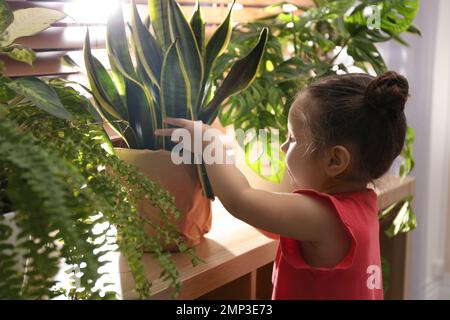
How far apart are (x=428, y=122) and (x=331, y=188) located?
1.26 meters

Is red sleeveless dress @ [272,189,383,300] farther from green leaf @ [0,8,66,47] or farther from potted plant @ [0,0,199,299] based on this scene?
green leaf @ [0,8,66,47]

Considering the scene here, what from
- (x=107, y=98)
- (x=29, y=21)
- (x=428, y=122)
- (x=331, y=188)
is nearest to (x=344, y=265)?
(x=331, y=188)

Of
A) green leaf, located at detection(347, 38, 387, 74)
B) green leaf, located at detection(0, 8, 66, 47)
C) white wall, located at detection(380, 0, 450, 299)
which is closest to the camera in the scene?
green leaf, located at detection(0, 8, 66, 47)

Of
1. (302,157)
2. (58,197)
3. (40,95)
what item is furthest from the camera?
(302,157)

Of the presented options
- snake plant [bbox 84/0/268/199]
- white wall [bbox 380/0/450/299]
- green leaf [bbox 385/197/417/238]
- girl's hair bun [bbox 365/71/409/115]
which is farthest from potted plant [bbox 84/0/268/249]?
white wall [bbox 380/0/450/299]

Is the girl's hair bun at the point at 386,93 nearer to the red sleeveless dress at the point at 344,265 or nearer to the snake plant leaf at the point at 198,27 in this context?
the red sleeveless dress at the point at 344,265

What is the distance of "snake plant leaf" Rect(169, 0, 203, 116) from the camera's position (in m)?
0.99

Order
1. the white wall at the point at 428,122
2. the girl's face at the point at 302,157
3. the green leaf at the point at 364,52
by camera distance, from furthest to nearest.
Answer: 1. the white wall at the point at 428,122
2. the green leaf at the point at 364,52
3. the girl's face at the point at 302,157

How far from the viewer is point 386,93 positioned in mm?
870

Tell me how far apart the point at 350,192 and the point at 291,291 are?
0.62 feet

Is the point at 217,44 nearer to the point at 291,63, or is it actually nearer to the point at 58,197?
the point at 291,63

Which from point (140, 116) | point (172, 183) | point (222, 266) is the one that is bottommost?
point (222, 266)

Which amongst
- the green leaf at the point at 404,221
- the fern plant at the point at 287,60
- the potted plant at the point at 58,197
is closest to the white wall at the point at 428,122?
the fern plant at the point at 287,60

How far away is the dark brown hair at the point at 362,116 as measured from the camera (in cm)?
88
